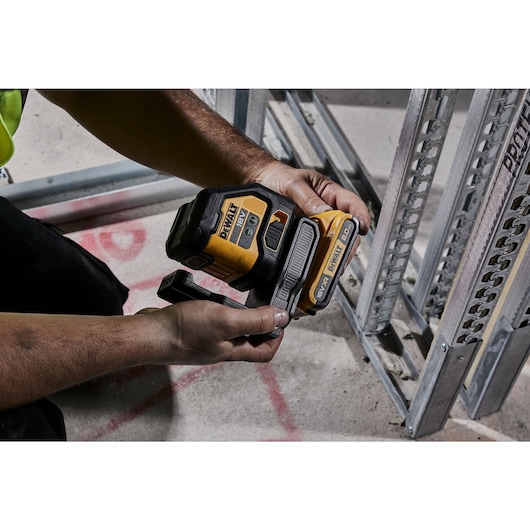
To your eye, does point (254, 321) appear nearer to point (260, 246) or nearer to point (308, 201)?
point (260, 246)

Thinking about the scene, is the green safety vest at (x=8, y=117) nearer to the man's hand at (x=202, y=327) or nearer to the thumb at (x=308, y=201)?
the man's hand at (x=202, y=327)

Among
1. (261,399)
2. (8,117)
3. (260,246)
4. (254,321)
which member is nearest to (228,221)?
(260,246)

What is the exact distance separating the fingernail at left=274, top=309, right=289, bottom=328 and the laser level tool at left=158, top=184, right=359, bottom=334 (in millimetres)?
27

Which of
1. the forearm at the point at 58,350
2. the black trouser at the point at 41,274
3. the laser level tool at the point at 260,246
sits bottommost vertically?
the black trouser at the point at 41,274

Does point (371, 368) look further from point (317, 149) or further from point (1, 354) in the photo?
point (1, 354)

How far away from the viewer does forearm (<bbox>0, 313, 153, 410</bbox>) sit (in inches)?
66.6

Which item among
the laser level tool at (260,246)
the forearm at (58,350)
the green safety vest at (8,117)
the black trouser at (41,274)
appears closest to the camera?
the forearm at (58,350)

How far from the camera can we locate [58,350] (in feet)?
5.70

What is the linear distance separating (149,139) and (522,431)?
1.66m

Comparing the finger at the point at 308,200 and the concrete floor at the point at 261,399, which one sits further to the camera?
the concrete floor at the point at 261,399

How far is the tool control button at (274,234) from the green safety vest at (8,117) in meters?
0.76

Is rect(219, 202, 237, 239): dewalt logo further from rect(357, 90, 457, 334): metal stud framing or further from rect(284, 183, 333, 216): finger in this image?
rect(357, 90, 457, 334): metal stud framing

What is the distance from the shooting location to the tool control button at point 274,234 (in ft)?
6.11

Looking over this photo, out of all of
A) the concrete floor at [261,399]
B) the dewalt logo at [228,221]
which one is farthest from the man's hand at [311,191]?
the concrete floor at [261,399]
